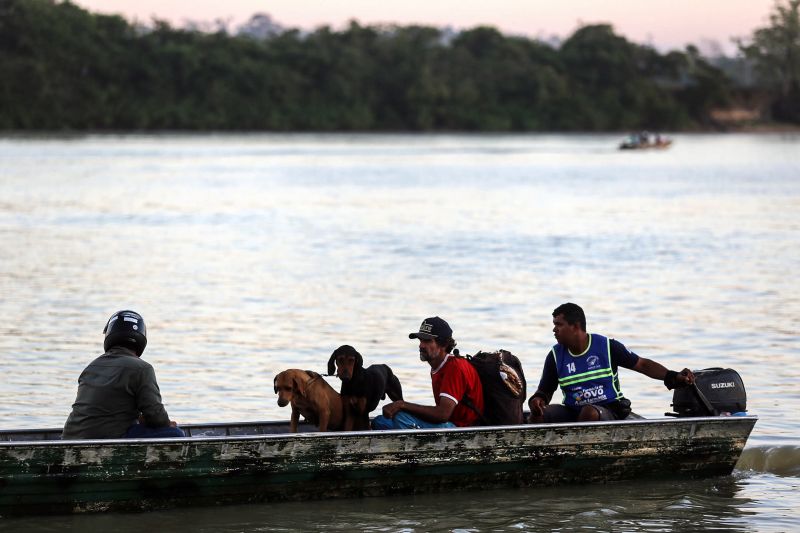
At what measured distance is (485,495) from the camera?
984 cm

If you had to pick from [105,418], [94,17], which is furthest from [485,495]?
[94,17]

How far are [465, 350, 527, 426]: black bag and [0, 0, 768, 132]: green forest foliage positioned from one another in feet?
320

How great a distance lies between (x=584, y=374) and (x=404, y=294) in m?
11.4

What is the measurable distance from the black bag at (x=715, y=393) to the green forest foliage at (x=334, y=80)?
97746 millimetres

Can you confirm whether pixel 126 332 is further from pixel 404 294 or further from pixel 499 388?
pixel 404 294

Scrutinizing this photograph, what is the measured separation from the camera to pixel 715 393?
10.0 metres

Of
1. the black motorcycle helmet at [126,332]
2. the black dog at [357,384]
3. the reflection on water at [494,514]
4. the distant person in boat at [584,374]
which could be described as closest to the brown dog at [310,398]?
the black dog at [357,384]

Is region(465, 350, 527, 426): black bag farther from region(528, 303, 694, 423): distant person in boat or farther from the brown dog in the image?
the brown dog

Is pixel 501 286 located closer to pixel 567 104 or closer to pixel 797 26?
pixel 567 104

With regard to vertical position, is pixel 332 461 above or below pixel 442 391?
below

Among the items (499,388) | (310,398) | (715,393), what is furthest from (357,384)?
(715,393)

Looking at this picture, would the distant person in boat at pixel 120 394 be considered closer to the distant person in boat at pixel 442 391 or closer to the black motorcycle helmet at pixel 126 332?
the black motorcycle helmet at pixel 126 332

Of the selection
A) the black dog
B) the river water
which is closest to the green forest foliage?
the river water

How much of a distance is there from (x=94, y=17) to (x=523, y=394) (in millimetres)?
108037
